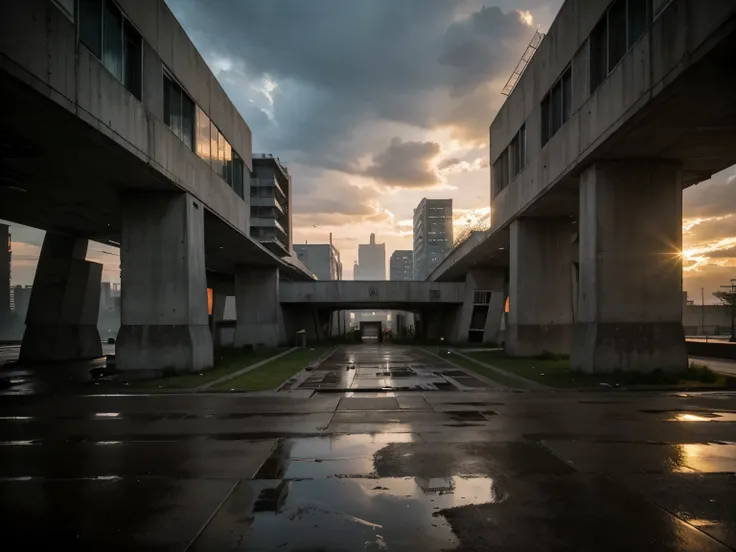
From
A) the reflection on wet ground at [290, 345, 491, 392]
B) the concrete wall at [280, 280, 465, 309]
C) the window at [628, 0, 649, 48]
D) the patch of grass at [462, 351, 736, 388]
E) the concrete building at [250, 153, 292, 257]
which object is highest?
the concrete building at [250, 153, 292, 257]

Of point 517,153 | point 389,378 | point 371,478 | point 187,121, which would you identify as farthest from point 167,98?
point 517,153

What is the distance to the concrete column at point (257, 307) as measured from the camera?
4591 centimetres

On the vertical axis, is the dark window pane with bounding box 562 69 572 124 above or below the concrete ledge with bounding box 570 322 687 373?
above

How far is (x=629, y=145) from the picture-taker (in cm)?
1842

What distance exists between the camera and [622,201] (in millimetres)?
20062

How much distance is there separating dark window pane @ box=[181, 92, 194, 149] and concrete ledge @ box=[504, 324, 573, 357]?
64.2 ft

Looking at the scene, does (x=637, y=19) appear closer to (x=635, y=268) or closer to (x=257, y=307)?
(x=635, y=268)

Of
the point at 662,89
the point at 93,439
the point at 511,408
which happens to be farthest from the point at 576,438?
the point at 662,89

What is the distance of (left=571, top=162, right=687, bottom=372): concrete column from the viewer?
19.7 metres

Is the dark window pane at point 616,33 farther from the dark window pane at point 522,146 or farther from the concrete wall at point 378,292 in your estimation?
the concrete wall at point 378,292

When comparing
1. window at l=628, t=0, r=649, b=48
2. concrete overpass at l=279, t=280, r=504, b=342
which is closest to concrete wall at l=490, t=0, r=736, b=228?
window at l=628, t=0, r=649, b=48

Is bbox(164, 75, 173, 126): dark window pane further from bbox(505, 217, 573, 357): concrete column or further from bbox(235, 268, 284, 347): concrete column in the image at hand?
bbox(235, 268, 284, 347): concrete column

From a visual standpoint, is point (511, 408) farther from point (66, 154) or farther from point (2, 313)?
point (2, 313)

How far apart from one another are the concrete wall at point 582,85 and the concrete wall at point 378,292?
1654 cm
